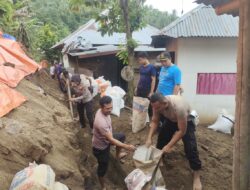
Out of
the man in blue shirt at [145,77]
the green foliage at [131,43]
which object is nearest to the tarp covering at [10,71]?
the man in blue shirt at [145,77]

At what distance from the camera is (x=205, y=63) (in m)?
9.50

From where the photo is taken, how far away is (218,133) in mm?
8312

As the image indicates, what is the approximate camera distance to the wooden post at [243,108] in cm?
224

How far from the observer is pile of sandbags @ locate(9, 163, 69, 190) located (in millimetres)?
2760

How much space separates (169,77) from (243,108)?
3.35 metres

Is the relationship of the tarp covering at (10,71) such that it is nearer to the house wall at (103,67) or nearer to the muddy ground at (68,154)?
the muddy ground at (68,154)

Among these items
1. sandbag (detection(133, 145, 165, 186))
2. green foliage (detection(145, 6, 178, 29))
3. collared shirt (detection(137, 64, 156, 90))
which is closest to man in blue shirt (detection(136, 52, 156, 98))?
collared shirt (detection(137, 64, 156, 90))

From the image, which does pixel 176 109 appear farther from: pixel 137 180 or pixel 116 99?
pixel 116 99

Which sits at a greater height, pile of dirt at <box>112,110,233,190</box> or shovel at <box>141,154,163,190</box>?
shovel at <box>141,154,163,190</box>

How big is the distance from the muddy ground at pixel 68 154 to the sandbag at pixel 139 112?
15 cm

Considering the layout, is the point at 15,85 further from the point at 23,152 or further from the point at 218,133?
the point at 218,133

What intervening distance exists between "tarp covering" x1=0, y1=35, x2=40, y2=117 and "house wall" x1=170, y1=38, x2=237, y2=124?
173 inches

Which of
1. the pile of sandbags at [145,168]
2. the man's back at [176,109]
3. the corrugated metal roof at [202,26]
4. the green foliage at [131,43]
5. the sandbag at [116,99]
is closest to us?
the pile of sandbags at [145,168]

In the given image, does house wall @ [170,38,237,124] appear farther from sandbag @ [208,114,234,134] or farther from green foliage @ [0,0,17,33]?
green foliage @ [0,0,17,33]
